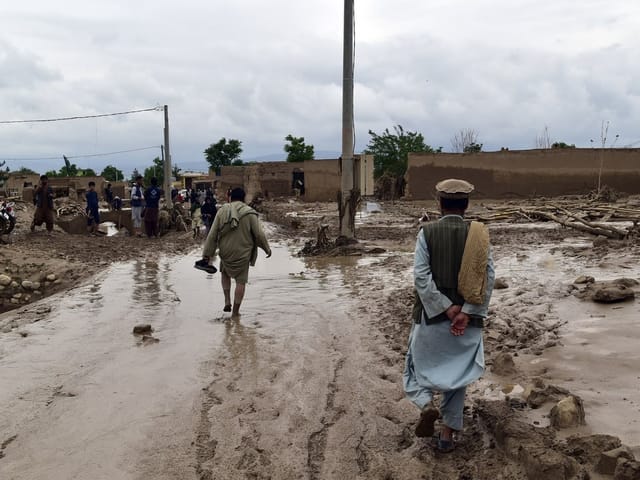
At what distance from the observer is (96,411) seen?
4520 millimetres

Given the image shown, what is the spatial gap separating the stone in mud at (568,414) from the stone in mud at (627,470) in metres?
0.67

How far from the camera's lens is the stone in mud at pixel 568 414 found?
3.77 meters

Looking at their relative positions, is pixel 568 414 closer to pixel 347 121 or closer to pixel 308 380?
pixel 308 380

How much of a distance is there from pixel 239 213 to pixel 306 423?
3735mm

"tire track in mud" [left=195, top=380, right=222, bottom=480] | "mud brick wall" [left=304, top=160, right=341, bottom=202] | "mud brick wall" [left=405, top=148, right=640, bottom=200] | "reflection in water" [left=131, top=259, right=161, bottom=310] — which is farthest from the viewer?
"mud brick wall" [left=304, top=160, right=341, bottom=202]

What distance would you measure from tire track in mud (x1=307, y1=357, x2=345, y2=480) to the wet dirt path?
1cm

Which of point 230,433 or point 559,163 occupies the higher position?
point 559,163

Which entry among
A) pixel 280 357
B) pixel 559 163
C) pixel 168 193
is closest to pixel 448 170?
pixel 559 163

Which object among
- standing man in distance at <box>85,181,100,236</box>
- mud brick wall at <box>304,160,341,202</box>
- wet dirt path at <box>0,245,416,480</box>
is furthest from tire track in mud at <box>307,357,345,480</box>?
mud brick wall at <box>304,160,341,202</box>

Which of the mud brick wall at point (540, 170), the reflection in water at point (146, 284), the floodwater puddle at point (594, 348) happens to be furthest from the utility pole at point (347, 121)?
the mud brick wall at point (540, 170)

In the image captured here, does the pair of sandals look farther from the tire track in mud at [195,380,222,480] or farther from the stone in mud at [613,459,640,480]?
the tire track in mud at [195,380,222,480]

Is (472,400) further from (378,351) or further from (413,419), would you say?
(378,351)

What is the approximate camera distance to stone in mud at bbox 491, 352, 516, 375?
16.2ft

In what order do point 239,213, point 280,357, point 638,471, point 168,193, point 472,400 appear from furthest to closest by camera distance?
1. point 168,193
2. point 239,213
3. point 280,357
4. point 472,400
5. point 638,471
